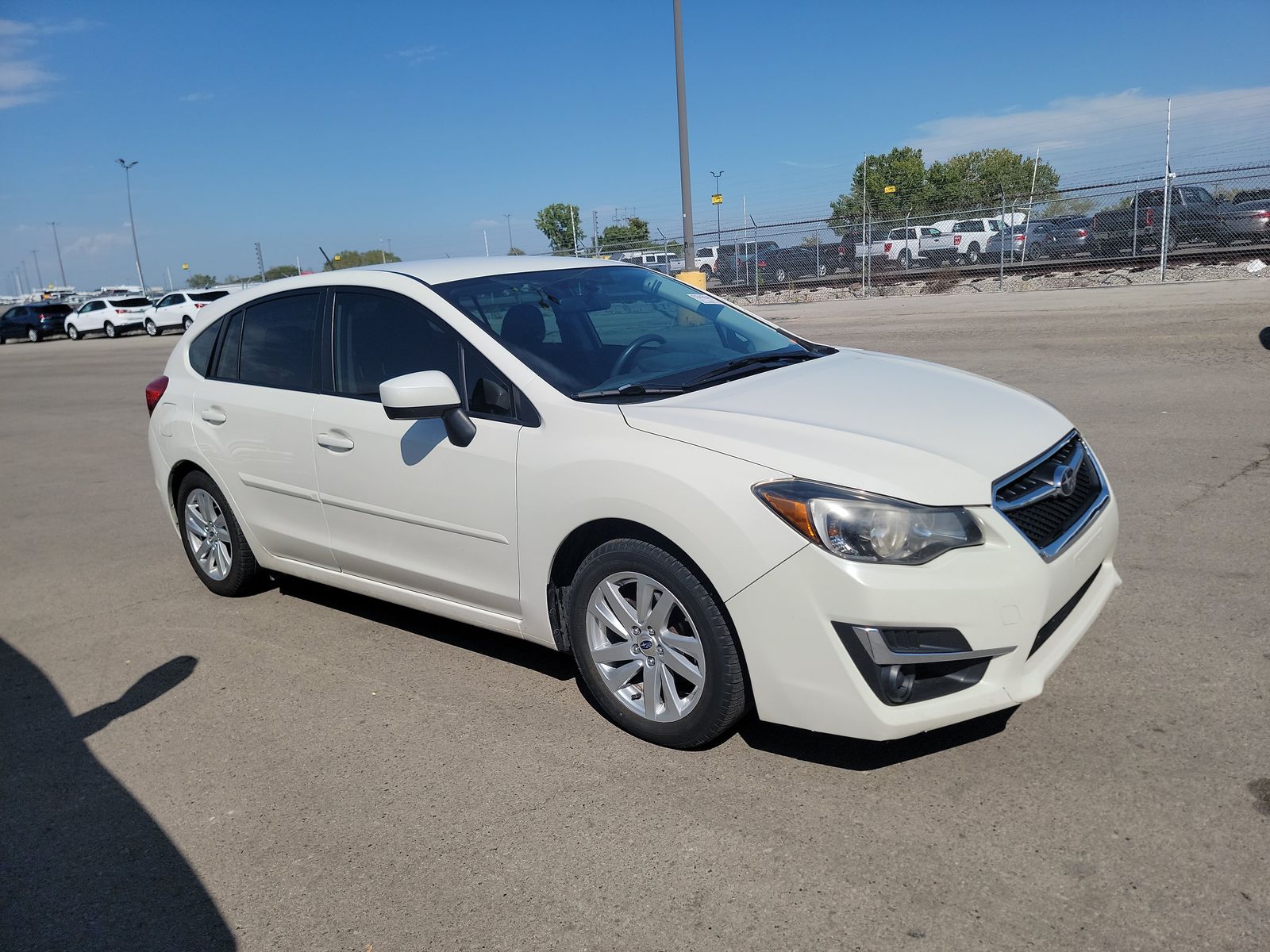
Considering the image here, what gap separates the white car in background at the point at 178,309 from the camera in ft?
125

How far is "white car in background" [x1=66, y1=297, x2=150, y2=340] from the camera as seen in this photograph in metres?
40.7

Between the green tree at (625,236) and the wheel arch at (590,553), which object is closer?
the wheel arch at (590,553)

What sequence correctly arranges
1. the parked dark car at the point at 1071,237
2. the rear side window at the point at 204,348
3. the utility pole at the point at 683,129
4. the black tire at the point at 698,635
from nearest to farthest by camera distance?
the black tire at the point at 698,635
the rear side window at the point at 204,348
the utility pole at the point at 683,129
the parked dark car at the point at 1071,237

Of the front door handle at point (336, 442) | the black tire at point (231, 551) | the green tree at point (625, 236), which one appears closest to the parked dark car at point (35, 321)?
the green tree at point (625, 236)

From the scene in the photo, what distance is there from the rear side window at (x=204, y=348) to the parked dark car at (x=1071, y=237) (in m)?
23.8

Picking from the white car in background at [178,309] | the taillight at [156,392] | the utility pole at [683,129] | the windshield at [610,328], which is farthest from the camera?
the white car in background at [178,309]

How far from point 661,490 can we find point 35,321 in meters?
49.9

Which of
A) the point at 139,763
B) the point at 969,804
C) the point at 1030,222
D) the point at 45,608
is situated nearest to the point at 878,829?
the point at 969,804

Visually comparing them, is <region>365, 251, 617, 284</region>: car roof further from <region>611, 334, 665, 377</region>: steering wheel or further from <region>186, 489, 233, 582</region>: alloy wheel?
<region>186, 489, 233, 582</region>: alloy wheel

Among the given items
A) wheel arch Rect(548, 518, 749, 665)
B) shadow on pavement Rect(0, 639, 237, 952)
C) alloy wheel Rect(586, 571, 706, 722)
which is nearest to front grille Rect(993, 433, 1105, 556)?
wheel arch Rect(548, 518, 749, 665)

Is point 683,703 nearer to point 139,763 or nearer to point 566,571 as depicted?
point 566,571

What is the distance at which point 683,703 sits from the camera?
3.49 meters

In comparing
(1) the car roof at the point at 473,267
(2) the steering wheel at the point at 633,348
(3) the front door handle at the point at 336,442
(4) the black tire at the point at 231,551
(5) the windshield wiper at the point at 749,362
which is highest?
(1) the car roof at the point at 473,267

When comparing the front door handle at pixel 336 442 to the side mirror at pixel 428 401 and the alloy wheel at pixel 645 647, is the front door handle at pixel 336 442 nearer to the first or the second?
the side mirror at pixel 428 401
